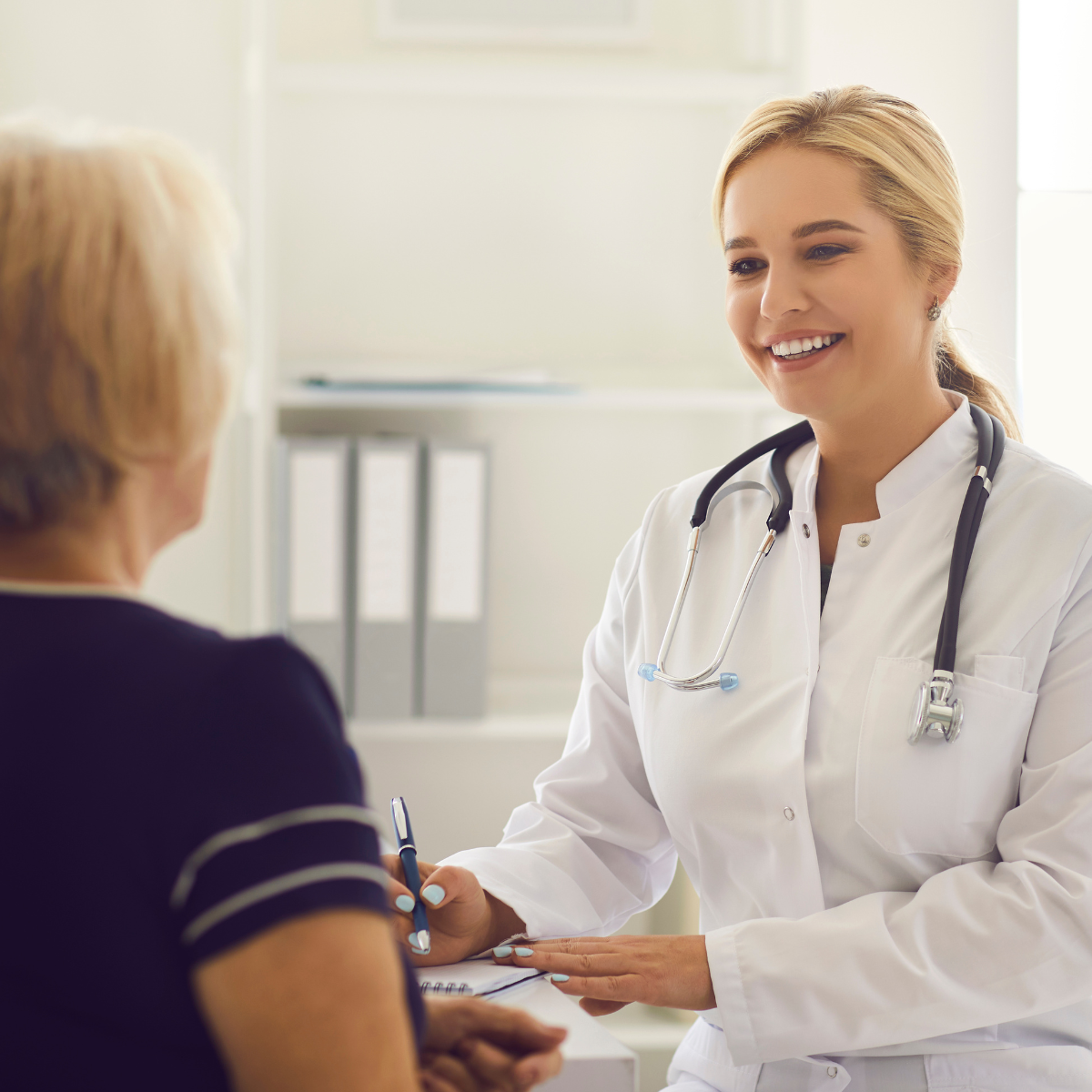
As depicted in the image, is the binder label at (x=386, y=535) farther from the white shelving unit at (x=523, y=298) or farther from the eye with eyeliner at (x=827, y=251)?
the eye with eyeliner at (x=827, y=251)

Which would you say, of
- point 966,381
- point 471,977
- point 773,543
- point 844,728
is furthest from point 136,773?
point 966,381

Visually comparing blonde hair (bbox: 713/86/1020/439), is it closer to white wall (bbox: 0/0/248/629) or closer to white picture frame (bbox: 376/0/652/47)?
white picture frame (bbox: 376/0/652/47)

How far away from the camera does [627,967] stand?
3.47 feet

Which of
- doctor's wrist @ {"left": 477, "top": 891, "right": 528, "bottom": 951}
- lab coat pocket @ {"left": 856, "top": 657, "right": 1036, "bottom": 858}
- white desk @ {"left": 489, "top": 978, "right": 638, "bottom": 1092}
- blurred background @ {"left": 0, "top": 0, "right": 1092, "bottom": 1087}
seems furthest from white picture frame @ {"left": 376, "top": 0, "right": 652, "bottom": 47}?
white desk @ {"left": 489, "top": 978, "right": 638, "bottom": 1092}

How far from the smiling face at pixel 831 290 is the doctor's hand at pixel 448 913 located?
66 cm

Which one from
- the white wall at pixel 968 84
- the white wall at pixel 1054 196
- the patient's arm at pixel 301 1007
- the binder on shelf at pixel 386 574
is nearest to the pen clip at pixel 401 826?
the patient's arm at pixel 301 1007

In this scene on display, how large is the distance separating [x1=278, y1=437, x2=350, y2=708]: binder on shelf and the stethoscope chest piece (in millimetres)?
955

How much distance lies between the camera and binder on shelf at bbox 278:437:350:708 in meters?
1.74

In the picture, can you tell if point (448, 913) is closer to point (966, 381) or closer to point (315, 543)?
point (315, 543)

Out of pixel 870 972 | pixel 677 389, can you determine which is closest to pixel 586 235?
pixel 677 389

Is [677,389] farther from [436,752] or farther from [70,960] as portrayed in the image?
[70,960]

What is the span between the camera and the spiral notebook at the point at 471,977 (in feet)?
3.17

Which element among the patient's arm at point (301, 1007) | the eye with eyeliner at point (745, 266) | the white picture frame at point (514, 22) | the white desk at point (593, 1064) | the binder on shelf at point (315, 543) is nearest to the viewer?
the patient's arm at point (301, 1007)

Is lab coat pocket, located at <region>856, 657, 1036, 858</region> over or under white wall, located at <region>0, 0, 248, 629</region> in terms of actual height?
under
